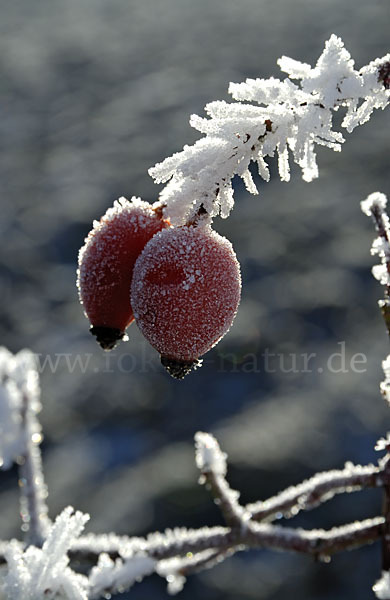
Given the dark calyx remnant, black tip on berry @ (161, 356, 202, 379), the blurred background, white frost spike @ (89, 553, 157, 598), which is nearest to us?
the dark calyx remnant

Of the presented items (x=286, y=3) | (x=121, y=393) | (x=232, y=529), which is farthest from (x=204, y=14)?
(x=232, y=529)

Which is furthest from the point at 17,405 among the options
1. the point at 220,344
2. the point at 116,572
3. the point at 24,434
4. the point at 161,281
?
the point at 220,344

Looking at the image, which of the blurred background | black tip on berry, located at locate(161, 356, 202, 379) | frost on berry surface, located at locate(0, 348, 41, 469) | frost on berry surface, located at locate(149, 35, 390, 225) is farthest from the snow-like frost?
the blurred background

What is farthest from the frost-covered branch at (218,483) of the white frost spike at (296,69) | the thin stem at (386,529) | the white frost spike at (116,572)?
the white frost spike at (296,69)

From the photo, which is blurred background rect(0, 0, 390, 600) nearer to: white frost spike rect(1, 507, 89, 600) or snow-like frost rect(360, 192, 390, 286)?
white frost spike rect(1, 507, 89, 600)

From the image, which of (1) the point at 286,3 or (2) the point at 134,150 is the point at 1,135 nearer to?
(2) the point at 134,150
